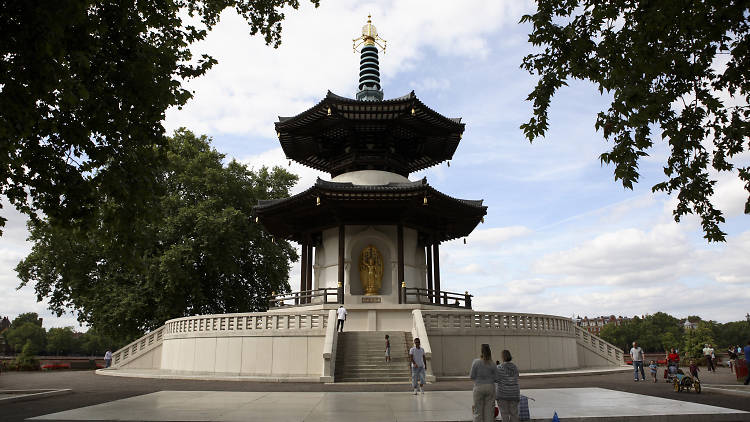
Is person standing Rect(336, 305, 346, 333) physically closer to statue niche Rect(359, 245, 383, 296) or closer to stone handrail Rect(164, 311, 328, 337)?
stone handrail Rect(164, 311, 328, 337)

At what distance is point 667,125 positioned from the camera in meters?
10.9

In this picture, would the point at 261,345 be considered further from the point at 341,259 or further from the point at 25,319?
the point at 25,319

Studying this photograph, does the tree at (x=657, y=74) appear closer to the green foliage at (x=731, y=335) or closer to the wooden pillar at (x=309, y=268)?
the wooden pillar at (x=309, y=268)

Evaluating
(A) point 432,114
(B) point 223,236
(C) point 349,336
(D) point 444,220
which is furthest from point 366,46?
(C) point 349,336

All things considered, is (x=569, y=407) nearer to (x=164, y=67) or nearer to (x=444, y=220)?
(x=164, y=67)

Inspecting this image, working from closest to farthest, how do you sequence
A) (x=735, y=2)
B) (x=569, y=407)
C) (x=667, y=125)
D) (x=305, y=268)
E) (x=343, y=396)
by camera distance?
(x=735, y=2), (x=667, y=125), (x=569, y=407), (x=343, y=396), (x=305, y=268)

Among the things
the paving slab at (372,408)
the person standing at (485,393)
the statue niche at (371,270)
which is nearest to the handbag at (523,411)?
the person standing at (485,393)

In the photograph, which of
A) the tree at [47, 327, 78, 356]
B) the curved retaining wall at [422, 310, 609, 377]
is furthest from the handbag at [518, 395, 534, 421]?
the tree at [47, 327, 78, 356]

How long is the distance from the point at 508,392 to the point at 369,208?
693 inches

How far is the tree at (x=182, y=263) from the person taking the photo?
108ft

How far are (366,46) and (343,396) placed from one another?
26.2m

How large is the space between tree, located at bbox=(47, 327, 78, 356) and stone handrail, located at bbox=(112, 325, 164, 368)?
8093cm

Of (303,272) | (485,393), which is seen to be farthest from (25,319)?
(485,393)

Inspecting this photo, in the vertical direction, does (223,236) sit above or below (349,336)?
above
